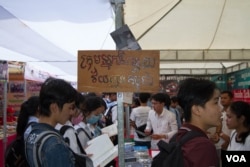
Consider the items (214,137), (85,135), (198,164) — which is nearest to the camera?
(198,164)

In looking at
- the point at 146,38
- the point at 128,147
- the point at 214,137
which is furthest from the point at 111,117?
the point at 128,147

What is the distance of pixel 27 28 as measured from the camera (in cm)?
310

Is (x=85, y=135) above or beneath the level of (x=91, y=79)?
beneath

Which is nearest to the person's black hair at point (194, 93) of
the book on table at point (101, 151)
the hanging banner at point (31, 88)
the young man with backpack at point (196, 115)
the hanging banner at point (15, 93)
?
the young man with backpack at point (196, 115)

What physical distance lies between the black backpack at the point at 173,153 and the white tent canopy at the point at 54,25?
114 centimetres

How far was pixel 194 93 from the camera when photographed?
148cm

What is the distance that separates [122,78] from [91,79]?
7.3 inches

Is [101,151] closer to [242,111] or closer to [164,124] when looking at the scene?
[242,111]

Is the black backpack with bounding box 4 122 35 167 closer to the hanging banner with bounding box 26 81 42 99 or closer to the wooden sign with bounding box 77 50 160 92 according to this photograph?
the wooden sign with bounding box 77 50 160 92

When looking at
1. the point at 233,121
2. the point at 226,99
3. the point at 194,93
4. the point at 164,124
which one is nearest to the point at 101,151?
the point at 194,93

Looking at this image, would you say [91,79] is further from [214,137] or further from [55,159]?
[214,137]

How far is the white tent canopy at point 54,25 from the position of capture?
2.20 meters

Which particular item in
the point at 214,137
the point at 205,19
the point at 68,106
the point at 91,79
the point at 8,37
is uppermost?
the point at 205,19

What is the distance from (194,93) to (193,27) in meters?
3.86
